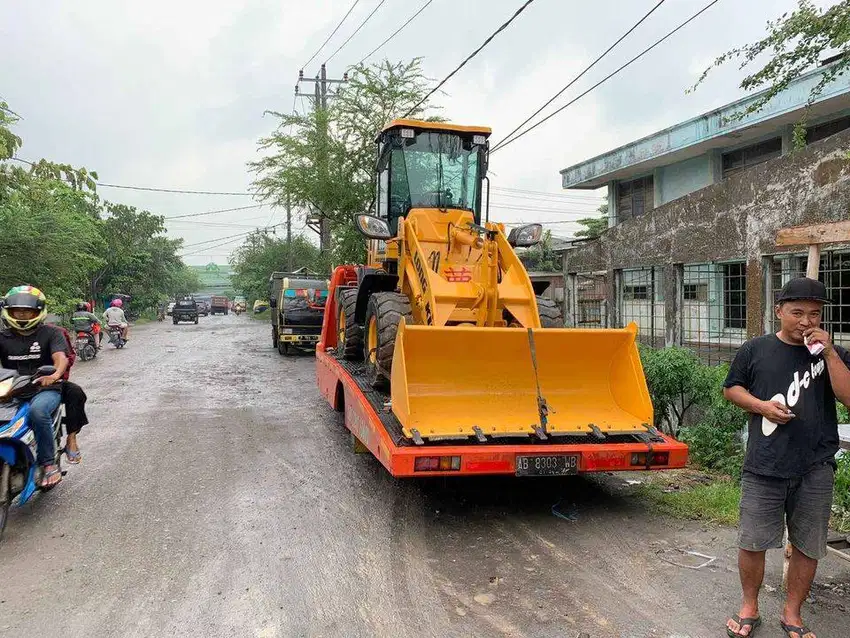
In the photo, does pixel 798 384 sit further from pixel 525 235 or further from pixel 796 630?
pixel 525 235

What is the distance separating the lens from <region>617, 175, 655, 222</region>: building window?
704 inches

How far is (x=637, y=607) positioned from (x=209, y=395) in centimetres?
885

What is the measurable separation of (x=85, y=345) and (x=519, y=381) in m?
14.7

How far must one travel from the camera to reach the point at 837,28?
6859mm

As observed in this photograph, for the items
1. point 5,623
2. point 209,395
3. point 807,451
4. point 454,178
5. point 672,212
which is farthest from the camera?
point 209,395

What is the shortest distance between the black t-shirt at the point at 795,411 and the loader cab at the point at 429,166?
484 cm

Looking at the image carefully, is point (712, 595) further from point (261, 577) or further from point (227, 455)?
point (227, 455)

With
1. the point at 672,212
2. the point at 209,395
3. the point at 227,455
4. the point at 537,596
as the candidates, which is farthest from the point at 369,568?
the point at 209,395

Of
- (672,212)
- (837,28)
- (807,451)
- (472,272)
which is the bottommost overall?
(807,451)

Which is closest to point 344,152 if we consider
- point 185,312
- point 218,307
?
point 185,312

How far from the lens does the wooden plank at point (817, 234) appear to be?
12.0ft

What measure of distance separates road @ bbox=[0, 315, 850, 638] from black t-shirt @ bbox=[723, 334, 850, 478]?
3.02ft

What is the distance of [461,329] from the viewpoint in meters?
5.12

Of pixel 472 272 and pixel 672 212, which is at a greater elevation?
pixel 672 212
